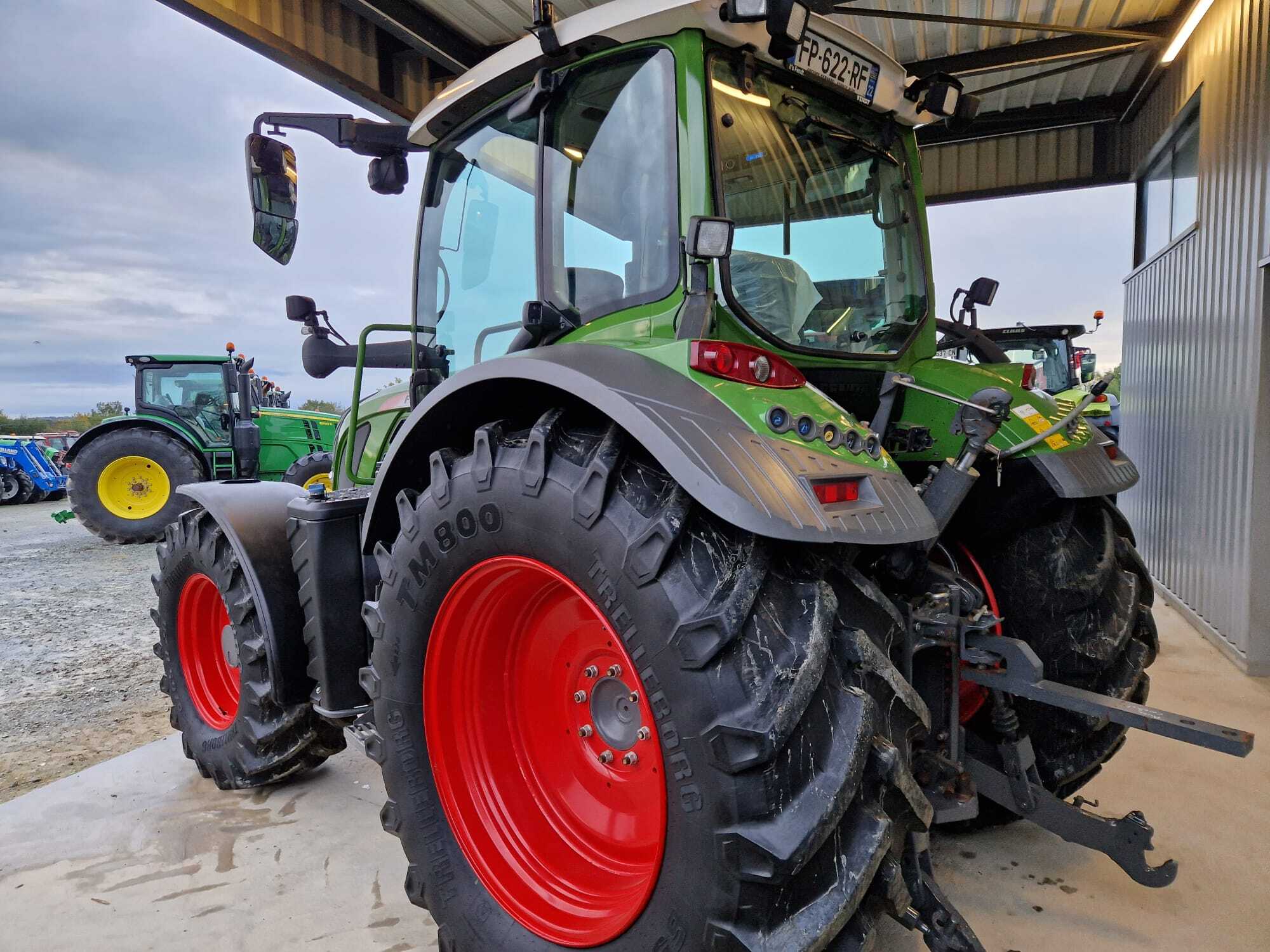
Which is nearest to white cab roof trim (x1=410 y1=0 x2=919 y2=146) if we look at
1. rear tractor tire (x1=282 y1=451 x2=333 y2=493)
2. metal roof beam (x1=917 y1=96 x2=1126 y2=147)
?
metal roof beam (x1=917 y1=96 x2=1126 y2=147)

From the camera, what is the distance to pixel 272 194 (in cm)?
234

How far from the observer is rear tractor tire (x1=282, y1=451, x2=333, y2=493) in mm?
9469

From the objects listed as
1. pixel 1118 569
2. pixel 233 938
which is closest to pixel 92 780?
pixel 233 938

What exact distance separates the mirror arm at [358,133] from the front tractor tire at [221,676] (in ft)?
4.43

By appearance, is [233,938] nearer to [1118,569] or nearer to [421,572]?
[421,572]

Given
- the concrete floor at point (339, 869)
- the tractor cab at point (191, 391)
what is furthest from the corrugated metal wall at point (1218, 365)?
the tractor cab at point (191, 391)

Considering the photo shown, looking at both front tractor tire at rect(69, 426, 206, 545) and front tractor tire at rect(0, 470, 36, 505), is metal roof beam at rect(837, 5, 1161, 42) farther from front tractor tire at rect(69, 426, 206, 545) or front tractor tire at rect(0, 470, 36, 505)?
front tractor tire at rect(0, 470, 36, 505)

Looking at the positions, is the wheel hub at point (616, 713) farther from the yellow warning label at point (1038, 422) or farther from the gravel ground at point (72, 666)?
the gravel ground at point (72, 666)

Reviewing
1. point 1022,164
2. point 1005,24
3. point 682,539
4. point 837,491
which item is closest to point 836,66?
point 837,491

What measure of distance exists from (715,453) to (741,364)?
0.90ft

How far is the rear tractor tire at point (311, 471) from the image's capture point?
31.1ft

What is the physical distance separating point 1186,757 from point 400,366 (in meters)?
3.17

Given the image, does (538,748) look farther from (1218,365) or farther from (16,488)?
(16,488)

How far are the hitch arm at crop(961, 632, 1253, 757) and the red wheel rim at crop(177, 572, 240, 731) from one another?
2582 millimetres
